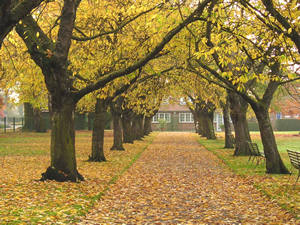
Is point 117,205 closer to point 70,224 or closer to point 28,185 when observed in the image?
point 70,224

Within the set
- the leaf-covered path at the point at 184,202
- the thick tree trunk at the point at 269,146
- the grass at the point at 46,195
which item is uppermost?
the thick tree trunk at the point at 269,146

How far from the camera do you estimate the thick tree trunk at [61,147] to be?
12.9 m

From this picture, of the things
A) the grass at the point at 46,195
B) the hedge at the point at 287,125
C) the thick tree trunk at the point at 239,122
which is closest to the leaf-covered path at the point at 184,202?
the grass at the point at 46,195

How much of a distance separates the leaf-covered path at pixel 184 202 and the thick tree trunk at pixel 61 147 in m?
1.50

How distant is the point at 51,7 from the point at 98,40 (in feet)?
13.6

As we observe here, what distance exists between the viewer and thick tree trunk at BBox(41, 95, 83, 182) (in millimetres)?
12891

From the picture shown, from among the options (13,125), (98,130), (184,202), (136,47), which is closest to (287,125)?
(13,125)

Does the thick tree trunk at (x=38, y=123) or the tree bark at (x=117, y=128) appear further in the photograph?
the thick tree trunk at (x=38, y=123)

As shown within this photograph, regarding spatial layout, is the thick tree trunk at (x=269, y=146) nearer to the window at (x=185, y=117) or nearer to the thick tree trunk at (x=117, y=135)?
the thick tree trunk at (x=117, y=135)

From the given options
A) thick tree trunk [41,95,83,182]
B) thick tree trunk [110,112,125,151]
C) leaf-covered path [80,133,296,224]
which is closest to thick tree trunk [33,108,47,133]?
thick tree trunk [110,112,125,151]

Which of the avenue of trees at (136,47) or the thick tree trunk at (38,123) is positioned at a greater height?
the avenue of trees at (136,47)

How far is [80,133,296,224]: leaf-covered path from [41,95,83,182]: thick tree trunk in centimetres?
150

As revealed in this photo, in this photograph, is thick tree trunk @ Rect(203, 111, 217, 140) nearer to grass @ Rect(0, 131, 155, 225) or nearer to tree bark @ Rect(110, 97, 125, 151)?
tree bark @ Rect(110, 97, 125, 151)

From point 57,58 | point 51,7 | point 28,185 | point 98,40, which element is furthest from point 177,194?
point 51,7
